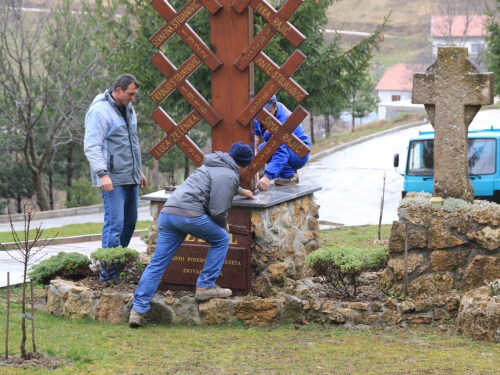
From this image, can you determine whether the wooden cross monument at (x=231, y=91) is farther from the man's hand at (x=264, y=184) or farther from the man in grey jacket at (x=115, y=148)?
the man in grey jacket at (x=115, y=148)

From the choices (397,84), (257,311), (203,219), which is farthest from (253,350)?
(397,84)

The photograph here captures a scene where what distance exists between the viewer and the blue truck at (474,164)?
14891 mm

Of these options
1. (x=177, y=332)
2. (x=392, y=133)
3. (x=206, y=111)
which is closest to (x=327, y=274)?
(x=177, y=332)

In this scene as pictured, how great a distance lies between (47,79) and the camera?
2311 centimetres

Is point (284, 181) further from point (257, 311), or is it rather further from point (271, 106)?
point (257, 311)

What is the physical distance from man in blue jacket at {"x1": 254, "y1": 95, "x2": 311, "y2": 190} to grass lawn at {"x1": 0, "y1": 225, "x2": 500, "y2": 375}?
178cm

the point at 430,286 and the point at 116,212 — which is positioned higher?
the point at 116,212

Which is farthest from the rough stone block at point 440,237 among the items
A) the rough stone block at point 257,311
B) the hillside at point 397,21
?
the hillside at point 397,21

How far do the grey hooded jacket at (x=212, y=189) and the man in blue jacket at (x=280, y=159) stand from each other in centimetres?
99

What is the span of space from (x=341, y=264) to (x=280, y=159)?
164 cm

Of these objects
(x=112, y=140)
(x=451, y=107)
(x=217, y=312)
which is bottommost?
(x=217, y=312)

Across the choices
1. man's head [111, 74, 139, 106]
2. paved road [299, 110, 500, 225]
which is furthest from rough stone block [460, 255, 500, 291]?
paved road [299, 110, 500, 225]

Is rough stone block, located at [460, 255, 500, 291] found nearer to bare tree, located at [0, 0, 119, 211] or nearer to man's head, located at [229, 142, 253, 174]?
man's head, located at [229, 142, 253, 174]

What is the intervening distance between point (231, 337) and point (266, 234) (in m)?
1.14
